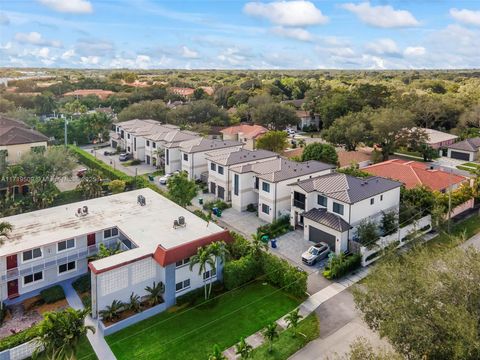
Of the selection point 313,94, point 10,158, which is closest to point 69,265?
point 10,158

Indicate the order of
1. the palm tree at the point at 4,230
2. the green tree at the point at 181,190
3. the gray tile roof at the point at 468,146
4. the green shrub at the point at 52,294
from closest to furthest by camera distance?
the green shrub at the point at 52,294
the palm tree at the point at 4,230
the green tree at the point at 181,190
the gray tile roof at the point at 468,146

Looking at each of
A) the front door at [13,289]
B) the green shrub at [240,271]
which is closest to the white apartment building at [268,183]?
the green shrub at [240,271]

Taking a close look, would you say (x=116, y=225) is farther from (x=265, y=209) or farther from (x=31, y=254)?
(x=265, y=209)

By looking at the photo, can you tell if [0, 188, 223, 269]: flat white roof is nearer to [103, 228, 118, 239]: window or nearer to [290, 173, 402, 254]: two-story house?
[103, 228, 118, 239]: window

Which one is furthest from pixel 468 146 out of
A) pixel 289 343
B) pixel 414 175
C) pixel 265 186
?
pixel 289 343

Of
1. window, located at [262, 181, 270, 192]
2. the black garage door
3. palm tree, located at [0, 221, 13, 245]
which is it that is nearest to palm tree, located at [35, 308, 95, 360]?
palm tree, located at [0, 221, 13, 245]

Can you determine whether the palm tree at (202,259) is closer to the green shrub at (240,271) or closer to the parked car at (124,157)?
the green shrub at (240,271)
